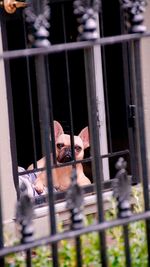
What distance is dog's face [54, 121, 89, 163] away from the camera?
21.3ft

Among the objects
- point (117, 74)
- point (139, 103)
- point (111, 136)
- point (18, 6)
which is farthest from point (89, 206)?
point (139, 103)

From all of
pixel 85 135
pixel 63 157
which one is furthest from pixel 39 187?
pixel 85 135

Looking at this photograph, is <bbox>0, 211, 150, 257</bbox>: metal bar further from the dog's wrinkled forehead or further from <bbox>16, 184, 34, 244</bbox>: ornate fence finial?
the dog's wrinkled forehead

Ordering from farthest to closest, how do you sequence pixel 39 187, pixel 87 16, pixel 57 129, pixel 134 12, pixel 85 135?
pixel 85 135, pixel 57 129, pixel 39 187, pixel 134 12, pixel 87 16

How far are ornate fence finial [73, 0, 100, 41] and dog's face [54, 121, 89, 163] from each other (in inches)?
151

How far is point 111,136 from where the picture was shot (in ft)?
22.4

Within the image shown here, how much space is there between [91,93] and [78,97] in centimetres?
409

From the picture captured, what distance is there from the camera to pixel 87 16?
2.57 metres

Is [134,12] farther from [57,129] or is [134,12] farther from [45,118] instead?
[57,129]

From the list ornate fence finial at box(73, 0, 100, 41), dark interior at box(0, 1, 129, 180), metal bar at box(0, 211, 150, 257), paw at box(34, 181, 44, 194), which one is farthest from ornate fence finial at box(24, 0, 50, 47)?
paw at box(34, 181, 44, 194)

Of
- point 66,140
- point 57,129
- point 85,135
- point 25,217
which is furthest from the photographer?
point 85,135

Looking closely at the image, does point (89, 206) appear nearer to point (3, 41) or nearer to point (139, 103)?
point (3, 41)

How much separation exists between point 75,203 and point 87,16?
644mm

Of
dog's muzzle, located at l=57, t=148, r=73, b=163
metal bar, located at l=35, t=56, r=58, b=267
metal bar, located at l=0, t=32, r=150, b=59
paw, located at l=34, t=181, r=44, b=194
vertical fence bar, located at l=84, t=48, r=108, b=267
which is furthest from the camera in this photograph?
dog's muzzle, located at l=57, t=148, r=73, b=163
